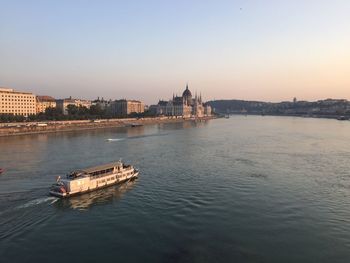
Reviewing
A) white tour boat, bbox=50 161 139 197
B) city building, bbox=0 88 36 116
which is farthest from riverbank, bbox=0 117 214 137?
white tour boat, bbox=50 161 139 197

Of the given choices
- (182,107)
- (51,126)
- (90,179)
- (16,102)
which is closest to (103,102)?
(182,107)

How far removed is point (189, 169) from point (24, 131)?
35777 millimetres

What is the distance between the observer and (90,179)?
19969mm

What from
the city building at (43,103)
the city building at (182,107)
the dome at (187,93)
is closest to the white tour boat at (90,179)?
the city building at (43,103)

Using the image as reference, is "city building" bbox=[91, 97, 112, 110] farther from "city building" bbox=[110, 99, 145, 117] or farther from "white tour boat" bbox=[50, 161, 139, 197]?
"white tour boat" bbox=[50, 161, 139, 197]

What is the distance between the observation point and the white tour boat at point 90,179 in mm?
18656

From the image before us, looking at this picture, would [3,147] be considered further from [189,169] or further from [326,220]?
[326,220]

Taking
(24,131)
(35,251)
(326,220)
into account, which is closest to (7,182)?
(35,251)

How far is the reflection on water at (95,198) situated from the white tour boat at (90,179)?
0.30 metres

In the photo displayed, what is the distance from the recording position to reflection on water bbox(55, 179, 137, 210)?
57.0 feet

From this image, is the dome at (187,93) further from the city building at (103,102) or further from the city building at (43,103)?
the city building at (43,103)

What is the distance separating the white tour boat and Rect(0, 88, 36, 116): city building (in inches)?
2503

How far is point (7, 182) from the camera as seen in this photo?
69.7 feet

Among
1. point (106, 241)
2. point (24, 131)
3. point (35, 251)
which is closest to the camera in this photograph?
point (35, 251)
